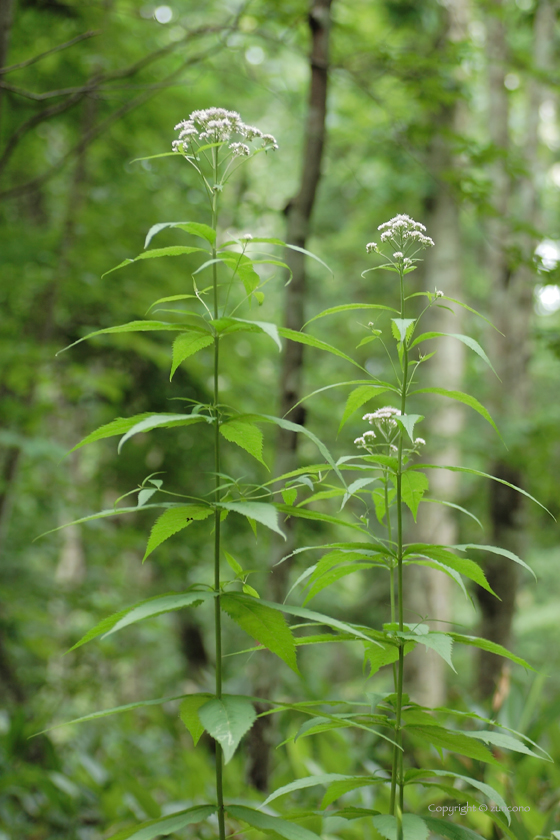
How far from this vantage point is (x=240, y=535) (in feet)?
21.3

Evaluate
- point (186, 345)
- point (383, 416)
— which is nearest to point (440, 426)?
point (383, 416)

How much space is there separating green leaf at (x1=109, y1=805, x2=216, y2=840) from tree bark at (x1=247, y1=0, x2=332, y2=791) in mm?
1528

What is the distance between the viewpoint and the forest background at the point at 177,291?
134 inches

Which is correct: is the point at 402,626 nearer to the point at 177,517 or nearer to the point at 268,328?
the point at 177,517

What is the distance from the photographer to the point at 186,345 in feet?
4.11

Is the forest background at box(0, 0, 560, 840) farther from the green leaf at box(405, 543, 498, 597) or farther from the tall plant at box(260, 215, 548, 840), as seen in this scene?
the green leaf at box(405, 543, 498, 597)

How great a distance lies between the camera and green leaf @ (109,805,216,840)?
44.4 inches

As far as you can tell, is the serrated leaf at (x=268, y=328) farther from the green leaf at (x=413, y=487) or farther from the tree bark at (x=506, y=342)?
the tree bark at (x=506, y=342)

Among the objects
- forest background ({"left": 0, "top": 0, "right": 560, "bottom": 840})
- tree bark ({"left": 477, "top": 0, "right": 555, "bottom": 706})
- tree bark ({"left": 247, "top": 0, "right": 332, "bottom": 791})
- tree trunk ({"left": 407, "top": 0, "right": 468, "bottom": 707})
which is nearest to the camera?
tree bark ({"left": 247, "top": 0, "right": 332, "bottom": 791})

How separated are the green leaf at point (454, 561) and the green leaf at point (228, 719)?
0.43 meters

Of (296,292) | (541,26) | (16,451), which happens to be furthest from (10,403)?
(541,26)

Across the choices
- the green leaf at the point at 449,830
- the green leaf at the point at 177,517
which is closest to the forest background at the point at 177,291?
the green leaf at the point at 449,830

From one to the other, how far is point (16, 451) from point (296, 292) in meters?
2.80

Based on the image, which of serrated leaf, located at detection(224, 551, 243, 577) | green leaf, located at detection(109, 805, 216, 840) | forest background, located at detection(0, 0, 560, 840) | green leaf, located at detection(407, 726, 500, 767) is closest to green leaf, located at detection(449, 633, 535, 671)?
green leaf, located at detection(407, 726, 500, 767)
